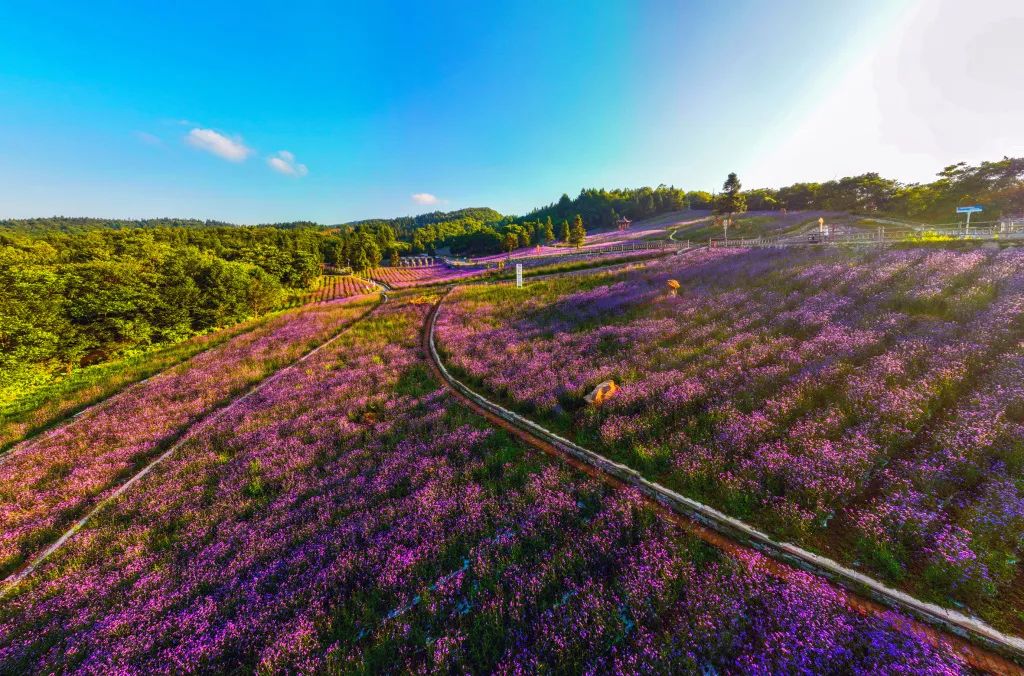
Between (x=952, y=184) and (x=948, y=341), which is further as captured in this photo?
(x=952, y=184)

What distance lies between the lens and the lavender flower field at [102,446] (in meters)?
7.46

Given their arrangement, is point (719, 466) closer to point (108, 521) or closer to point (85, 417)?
point (108, 521)

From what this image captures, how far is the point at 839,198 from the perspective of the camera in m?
67.9

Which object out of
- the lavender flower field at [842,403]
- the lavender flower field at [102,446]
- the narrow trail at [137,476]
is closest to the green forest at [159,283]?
the lavender flower field at [102,446]

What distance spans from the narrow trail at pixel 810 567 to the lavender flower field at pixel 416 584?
247mm

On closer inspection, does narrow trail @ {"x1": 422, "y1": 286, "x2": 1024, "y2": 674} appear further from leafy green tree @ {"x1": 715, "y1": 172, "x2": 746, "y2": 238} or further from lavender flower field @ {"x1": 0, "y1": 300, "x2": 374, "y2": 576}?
leafy green tree @ {"x1": 715, "y1": 172, "x2": 746, "y2": 238}

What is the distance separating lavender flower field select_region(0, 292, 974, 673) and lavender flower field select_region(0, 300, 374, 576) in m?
1.12

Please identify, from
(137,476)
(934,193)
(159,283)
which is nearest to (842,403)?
(137,476)

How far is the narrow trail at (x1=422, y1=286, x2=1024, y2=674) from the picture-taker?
11.1 ft

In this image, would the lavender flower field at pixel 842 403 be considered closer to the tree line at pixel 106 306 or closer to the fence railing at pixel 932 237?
the fence railing at pixel 932 237

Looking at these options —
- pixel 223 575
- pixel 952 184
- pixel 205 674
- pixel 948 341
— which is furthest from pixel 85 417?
pixel 952 184

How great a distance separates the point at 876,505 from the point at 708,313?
10710 millimetres

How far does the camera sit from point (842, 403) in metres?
7.16

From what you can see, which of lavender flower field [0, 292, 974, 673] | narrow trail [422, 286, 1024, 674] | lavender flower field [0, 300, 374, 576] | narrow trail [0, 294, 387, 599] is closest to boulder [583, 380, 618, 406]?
narrow trail [422, 286, 1024, 674]
